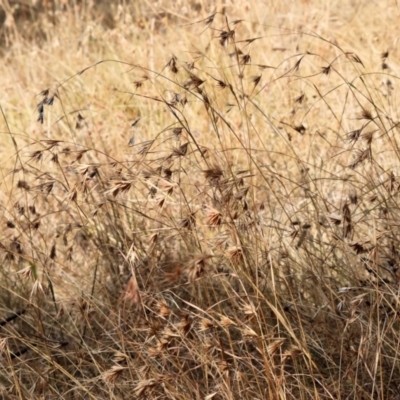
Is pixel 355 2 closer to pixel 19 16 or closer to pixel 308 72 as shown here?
pixel 308 72

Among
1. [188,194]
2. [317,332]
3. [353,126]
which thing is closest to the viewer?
[317,332]

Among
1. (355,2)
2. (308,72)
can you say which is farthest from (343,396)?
(355,2)

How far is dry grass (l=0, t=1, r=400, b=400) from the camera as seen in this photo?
1979 millimetres

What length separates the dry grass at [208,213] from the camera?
1979 millimetres

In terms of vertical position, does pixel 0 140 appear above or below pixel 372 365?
below

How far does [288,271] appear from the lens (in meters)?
2.60

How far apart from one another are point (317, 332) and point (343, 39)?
2705 millimetres

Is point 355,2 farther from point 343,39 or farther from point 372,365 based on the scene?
point 372,365

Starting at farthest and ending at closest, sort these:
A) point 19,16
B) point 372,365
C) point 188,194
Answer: point 19,16
point 188,194
point 372,365

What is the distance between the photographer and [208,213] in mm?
1687

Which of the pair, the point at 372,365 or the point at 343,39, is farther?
the point at 343,39

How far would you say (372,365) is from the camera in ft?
6.63

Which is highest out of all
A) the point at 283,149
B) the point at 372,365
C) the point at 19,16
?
the point at 372,365

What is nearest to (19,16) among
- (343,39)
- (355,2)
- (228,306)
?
(355,2)
